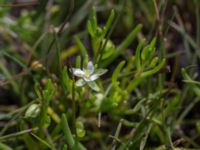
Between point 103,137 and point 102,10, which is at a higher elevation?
point 102,10

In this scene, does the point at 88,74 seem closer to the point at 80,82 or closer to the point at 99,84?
the point at 80,82

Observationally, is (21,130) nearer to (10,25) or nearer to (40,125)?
(40,125)

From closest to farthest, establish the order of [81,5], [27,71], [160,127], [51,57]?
[160,127], [27,71], [51,57], [81,5]

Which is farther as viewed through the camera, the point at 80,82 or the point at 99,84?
the point at 99,84

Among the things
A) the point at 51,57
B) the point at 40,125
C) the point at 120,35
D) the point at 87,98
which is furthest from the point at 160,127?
the point at 120,35

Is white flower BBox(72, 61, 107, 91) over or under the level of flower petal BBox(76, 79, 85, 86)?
over

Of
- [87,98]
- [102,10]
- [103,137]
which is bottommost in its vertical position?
[103,137]

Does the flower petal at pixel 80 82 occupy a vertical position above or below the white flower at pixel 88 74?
below

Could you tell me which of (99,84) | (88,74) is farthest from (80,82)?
(99,84)

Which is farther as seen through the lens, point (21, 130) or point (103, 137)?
point (103, 137)

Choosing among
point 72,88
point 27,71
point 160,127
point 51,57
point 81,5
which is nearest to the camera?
point 72,88
